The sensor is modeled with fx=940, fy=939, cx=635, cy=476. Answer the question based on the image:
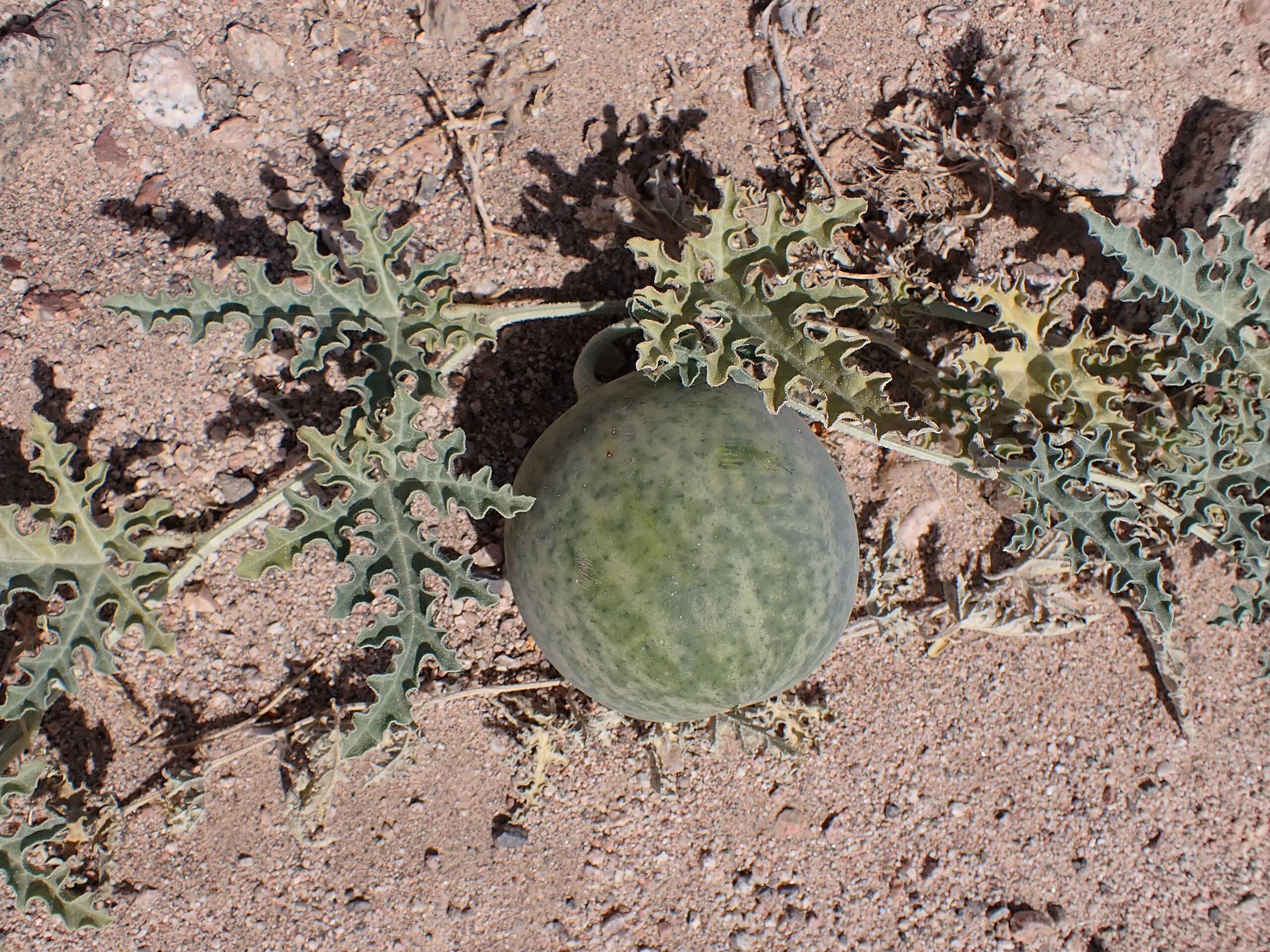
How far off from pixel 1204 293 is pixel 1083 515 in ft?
2.83

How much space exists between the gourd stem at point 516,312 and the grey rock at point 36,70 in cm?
164

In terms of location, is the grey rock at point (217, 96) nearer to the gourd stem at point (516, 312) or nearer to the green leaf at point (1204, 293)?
the gourd stem at point (516, 312)

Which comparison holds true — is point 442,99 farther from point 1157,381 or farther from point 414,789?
point 1157,381

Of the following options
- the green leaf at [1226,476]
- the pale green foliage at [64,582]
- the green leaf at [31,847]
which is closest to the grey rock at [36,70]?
the pale green foliage at [64,582]

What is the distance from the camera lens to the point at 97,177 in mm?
3334

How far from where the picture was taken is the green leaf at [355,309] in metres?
2.78

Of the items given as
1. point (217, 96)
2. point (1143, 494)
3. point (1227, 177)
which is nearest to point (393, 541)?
point (217, 96)

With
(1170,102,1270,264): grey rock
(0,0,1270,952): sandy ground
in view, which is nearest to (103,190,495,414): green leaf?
(0,0,1270,952): sandy ground

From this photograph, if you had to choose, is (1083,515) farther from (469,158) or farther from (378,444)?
(469,158)

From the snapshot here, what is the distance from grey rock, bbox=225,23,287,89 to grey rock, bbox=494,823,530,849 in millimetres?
2850

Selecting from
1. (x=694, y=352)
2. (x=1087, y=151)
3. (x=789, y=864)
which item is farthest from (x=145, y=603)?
(x=1087, y=151)

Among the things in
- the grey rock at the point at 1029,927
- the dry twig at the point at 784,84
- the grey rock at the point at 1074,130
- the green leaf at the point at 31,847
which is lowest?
the grey rock at the point at 1029,927

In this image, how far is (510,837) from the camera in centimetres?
339

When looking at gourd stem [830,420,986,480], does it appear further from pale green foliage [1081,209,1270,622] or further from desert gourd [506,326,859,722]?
pale green foliage [1081,209,1270,622]
